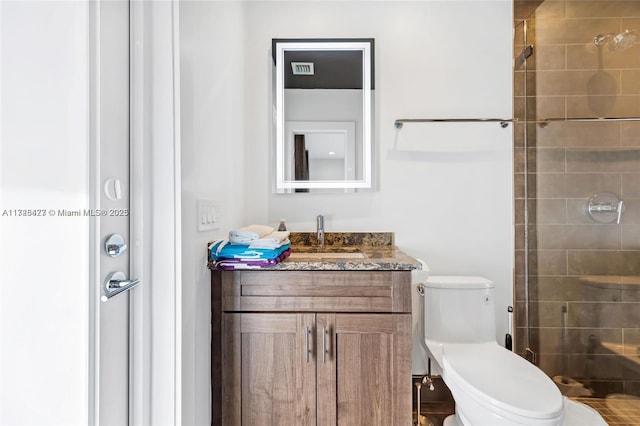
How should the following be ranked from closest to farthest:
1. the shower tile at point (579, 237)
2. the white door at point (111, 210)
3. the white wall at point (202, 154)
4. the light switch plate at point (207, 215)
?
1. the white door at point (111, 210)
2. the white wall at point (202, 154)
3. the light switch plate at point (207, 215)
4. the shower tile at point (579, 237)

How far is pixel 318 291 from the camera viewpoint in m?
1.28

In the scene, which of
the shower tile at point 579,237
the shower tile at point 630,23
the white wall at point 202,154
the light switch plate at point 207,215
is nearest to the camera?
the white wall at point 202,154

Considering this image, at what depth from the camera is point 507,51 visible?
1.87 meters

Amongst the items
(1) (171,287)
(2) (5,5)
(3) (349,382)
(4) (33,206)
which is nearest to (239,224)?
(1) (171,287)

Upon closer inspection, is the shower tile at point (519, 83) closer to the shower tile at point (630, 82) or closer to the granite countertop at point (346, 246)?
the shower tile at point (630, 82)

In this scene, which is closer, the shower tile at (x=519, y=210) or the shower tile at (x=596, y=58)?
the shower tile at (x=596, y=58)

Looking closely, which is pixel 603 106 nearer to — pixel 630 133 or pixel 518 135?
pixel 630 133

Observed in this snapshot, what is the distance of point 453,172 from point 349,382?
1.27 metres

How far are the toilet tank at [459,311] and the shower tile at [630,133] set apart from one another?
3.01 ft

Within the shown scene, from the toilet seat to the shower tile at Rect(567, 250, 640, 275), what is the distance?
2.05 feet

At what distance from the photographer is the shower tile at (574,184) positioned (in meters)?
1.59

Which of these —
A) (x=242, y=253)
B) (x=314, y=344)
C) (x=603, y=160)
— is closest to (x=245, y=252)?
(x=242, y=253)

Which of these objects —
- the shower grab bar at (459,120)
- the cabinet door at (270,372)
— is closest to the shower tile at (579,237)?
the shower grab bar at (459,120)

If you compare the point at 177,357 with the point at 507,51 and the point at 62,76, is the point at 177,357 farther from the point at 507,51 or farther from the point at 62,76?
the point at 507,51
